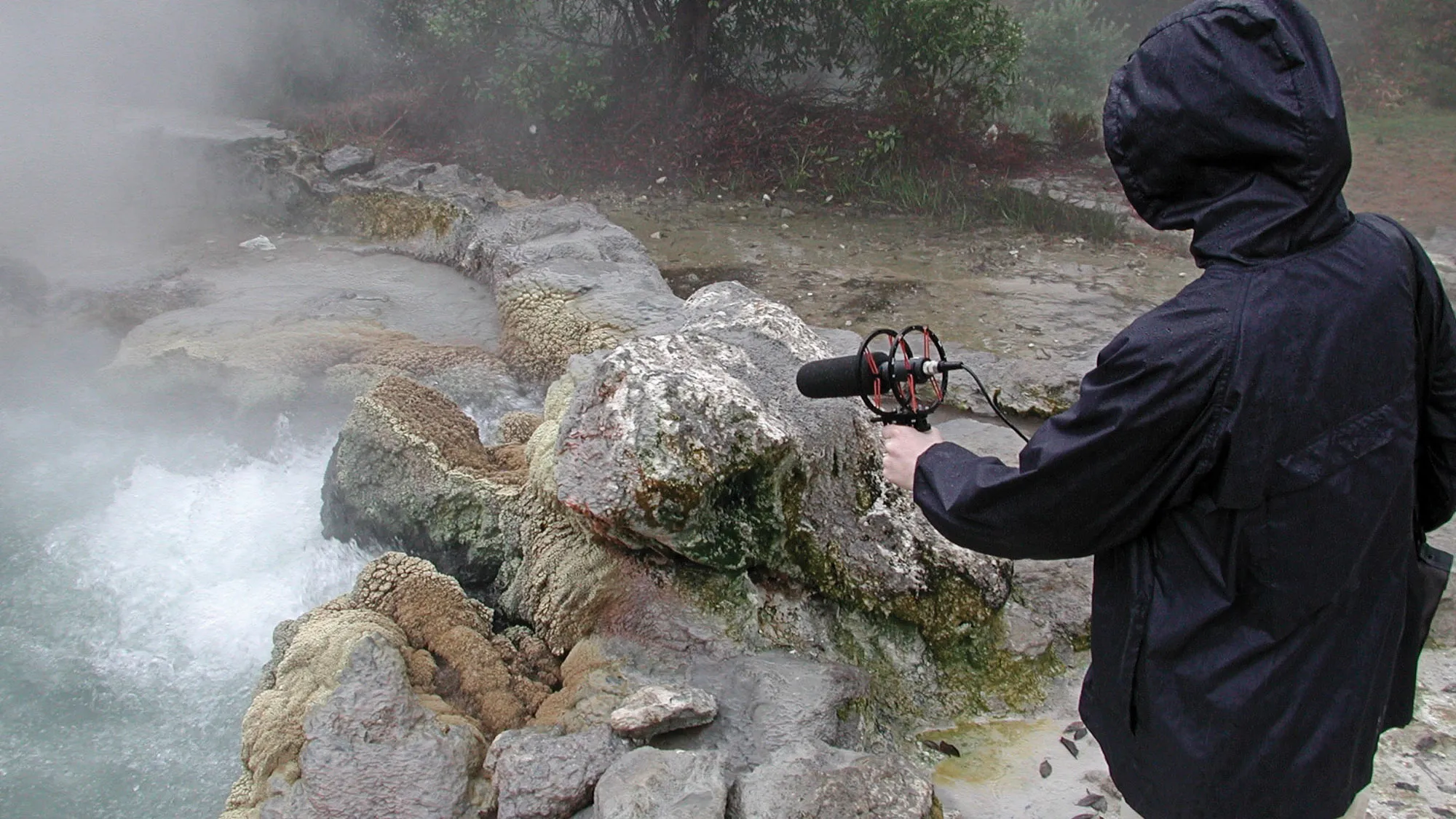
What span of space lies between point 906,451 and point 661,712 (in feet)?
3.70

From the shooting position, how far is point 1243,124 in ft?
4.51

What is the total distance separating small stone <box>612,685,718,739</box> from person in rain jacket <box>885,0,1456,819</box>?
1157 mm

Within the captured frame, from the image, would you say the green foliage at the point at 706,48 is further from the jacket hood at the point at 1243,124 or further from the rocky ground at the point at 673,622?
the jacket hood at the point at 1243,124

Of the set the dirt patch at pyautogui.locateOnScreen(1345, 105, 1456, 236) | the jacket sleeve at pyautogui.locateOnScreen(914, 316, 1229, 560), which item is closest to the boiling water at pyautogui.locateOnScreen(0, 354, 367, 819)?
the jacket sleeve at pyautogui.locateOnScreen(914, 316, 1229, 560)

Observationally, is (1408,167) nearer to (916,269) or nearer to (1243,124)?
(916,269)

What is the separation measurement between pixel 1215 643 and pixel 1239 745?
0.51 feet

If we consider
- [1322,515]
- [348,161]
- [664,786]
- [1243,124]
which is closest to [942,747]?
[664,786]

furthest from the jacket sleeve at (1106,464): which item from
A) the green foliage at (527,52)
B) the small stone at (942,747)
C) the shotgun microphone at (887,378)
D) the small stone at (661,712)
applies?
the green foliage at (527,52)

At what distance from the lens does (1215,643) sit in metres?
1.53

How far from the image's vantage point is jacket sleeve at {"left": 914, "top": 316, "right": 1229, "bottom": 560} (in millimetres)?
1376

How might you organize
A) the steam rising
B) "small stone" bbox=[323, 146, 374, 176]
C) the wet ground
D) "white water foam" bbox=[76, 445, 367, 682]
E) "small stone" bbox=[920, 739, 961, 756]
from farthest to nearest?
1. "small stone" bbox=[323, 146, 374, 176]
2. the steam rising
3. the wet ground
4. "white water foam" bbox=[76, 445, 367, 682]
5. "small stone" bbox=[920, 739, 961, 756]

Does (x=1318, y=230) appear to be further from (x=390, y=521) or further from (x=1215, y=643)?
(x=390, y=521)

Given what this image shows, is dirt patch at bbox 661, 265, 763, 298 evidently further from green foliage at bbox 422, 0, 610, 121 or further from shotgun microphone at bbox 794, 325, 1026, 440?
shotgun microphone at bbox 794, 325, 1026, 440

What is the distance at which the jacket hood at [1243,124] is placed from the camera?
1.36 metres
